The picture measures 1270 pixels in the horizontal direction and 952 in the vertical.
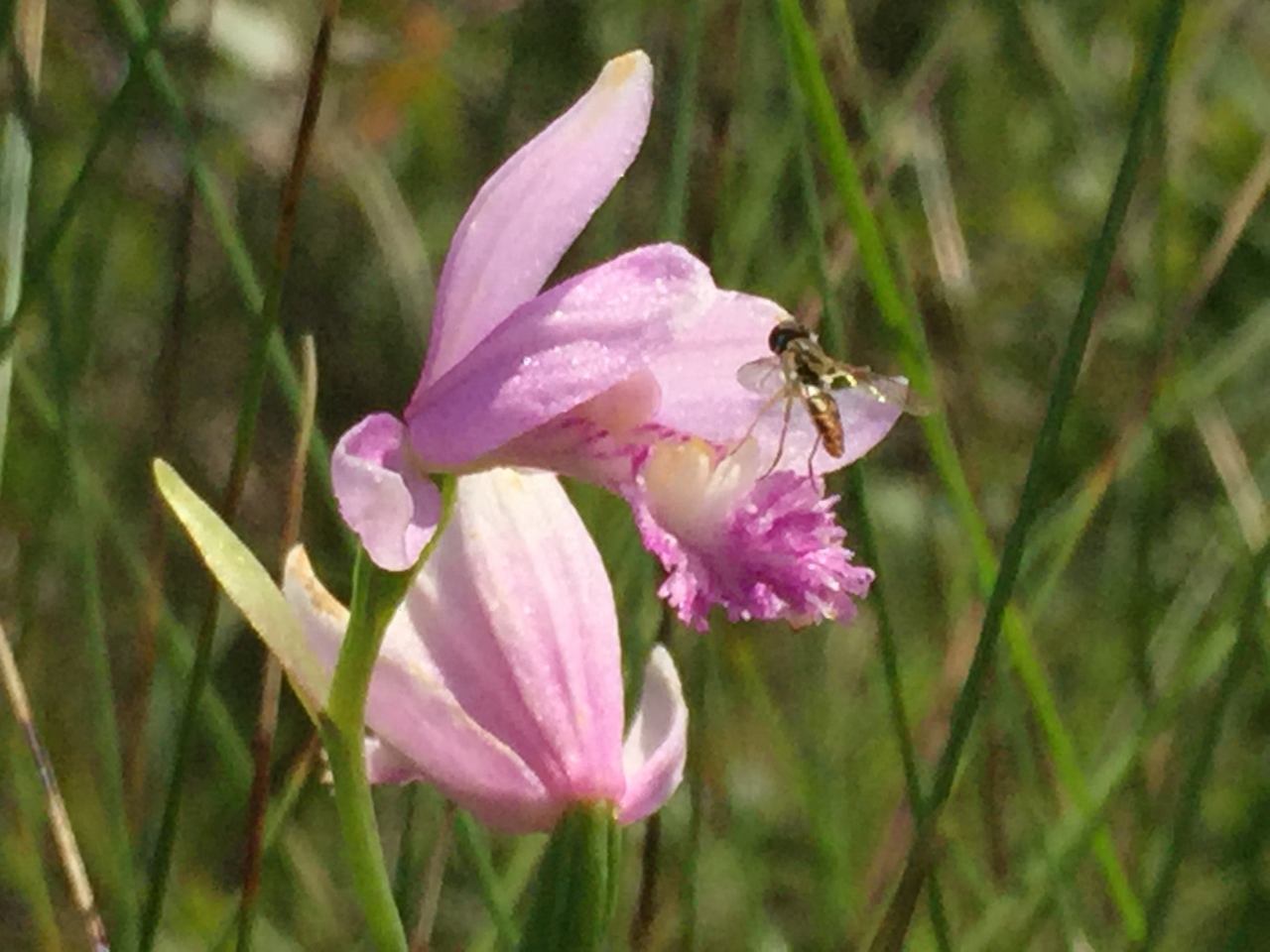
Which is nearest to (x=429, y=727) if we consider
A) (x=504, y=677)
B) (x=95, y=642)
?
(x=504, y=677)

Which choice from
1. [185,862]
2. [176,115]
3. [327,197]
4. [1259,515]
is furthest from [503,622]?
[327,197]

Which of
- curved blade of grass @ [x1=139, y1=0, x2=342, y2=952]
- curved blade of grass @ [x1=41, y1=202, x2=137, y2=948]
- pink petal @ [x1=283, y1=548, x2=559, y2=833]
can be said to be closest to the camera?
pink petal @ [x1=283, y1=548, x2=559, y2=833]

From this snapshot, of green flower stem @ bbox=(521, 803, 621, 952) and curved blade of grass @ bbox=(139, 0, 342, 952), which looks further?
curved blade of grass @ bbox=(139, 0, 342, 952)

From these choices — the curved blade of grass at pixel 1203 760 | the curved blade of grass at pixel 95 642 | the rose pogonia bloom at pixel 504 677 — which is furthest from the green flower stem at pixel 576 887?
the curved blade of grass at pixel 95 642

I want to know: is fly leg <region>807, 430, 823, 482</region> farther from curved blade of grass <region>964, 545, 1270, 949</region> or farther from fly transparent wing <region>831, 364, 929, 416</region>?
curved blade of grass <region>964, 545, 1270, 949</region>

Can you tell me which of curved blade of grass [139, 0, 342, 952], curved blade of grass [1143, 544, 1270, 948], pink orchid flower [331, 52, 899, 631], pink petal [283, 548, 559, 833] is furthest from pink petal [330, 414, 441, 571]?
curved blade of grass [1143, 544, 1270, 948]

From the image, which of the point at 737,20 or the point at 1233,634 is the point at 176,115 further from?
the point at 1233,634

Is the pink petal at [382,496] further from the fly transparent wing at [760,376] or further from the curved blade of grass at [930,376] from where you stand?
the curved blade of grass at [930,376]

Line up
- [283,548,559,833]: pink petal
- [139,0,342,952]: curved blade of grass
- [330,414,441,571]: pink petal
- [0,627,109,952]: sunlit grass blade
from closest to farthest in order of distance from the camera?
[330,414,441,571]: pink petal, [283,548,559,833]: pink petal, [139,0,342,952]: curved blade of grass, [0,627,109,952]: sunlit grass blade
